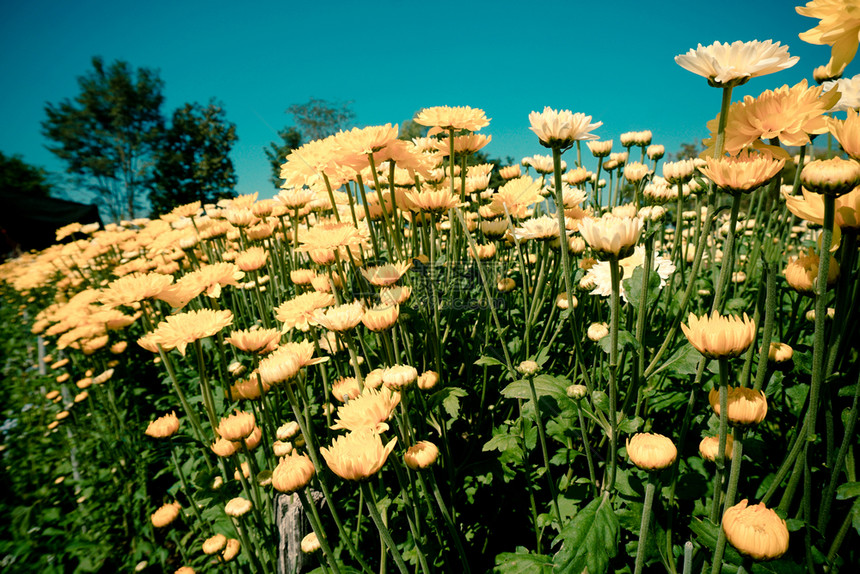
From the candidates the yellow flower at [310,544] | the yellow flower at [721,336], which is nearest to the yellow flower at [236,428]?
the yellow flower at [310,544]

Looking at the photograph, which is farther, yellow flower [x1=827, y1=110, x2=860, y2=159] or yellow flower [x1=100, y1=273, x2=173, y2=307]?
yellow flower [x1=100, y1=273, x2=173, y2=307]

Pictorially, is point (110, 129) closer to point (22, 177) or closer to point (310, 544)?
point (22, 177)

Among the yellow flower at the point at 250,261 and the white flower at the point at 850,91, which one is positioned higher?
the white flower at the point at 850,91

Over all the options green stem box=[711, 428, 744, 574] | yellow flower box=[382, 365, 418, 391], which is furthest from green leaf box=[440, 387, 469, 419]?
green stem box=[711, 428, 744, 574]

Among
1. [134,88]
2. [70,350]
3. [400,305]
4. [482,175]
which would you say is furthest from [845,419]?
[134,88]

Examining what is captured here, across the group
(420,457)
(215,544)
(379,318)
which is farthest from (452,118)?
(215,544)

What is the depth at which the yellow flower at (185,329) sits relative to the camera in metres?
1.35

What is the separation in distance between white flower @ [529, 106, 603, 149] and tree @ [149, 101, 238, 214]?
2578 centimetres

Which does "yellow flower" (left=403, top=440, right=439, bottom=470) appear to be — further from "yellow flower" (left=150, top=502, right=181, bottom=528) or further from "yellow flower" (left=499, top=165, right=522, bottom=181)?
"yellow flower" (left=499, top=165, right=522, bottom=181)

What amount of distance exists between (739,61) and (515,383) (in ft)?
3.45

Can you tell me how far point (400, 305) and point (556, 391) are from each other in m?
0.64

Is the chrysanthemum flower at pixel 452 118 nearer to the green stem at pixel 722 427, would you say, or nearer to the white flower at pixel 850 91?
the white flower at pixel 850 91

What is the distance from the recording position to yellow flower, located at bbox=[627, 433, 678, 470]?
88 centimetres

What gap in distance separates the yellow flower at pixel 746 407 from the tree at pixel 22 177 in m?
36.5
